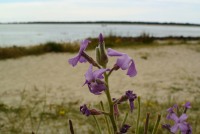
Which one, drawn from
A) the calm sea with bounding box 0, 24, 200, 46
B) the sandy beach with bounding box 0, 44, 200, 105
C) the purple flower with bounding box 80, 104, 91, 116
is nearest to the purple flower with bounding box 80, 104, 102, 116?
the purple flower with bounding box 80, 104, 91, 116

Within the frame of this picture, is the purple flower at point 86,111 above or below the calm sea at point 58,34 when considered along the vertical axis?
above

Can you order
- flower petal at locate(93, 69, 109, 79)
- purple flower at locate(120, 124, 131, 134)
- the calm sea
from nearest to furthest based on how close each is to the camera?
flower petal at locate(93, 69, 109, 79) → purple flower at locate(120, 124, 131, 134) → the calm sea

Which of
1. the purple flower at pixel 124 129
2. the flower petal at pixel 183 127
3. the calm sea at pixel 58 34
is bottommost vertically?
the calm sea at pixel 58 34

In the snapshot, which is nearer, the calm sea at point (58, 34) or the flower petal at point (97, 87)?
the flower petal at point (97, 87)

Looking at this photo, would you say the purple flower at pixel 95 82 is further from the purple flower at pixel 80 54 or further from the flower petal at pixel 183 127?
the flower petal at pixel 183 127

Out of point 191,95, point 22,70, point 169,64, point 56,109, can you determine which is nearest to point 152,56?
point 169,64

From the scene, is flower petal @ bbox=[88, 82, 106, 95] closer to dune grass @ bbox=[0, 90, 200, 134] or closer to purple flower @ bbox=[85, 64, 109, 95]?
purple flower @ bbox=[85, 64, 109, 95]

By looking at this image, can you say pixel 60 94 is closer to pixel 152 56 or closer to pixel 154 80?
pixel 154 80

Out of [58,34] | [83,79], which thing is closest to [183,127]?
[83,79]

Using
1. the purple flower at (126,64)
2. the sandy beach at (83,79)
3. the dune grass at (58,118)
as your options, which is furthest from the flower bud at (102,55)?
the sandy beach at (83,79)
